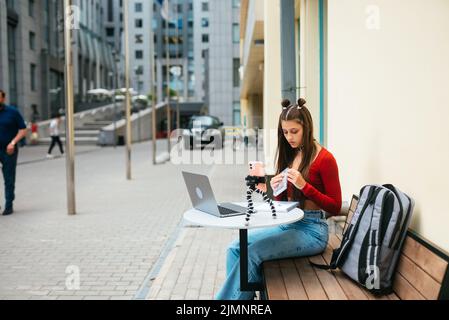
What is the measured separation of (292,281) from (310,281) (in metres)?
0.11

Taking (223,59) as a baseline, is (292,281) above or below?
below

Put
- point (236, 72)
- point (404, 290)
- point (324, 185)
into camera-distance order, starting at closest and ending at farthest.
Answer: point (404, 290)
point (324, 185)
point (236, 72)

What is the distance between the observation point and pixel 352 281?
321 cm

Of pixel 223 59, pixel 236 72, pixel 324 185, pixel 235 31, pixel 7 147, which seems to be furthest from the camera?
pixel 236 72

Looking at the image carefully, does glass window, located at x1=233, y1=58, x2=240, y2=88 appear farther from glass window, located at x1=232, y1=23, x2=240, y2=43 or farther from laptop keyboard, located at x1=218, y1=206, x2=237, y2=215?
laptop keyboard, located at x1=218, y1=206, x2=237, y2=215

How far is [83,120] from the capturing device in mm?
44125

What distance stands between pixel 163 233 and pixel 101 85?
207 feet

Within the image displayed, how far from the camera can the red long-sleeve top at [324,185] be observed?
3.54 metres

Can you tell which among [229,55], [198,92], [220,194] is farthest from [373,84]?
[198,92]

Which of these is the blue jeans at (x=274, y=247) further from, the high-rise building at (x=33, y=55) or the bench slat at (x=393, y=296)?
the high-rise building at (x=33, y=55)

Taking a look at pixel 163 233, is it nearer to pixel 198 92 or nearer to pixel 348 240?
pixel 348 240

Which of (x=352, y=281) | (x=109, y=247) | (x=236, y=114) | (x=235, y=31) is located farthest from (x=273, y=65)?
(x=236, y=114)

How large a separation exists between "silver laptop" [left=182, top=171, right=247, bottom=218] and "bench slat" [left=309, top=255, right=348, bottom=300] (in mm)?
664

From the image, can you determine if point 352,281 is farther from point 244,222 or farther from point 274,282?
point 244,222
